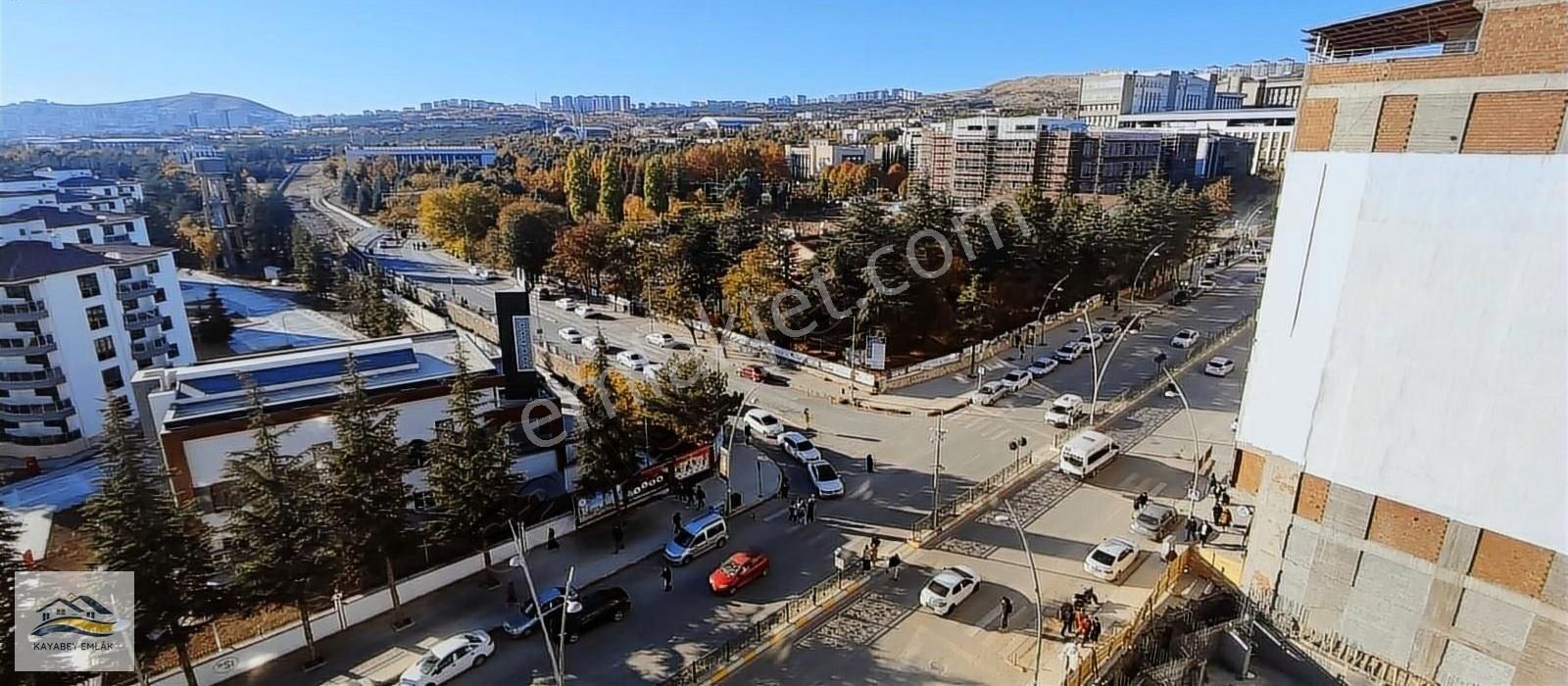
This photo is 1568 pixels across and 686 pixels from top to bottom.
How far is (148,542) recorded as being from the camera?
1242 centimetres

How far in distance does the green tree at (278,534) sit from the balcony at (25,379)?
2107cm

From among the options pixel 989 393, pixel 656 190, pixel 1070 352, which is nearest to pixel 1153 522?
pixel 989 393

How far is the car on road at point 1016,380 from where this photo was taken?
92.9 feet

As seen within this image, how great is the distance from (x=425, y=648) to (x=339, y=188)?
117m

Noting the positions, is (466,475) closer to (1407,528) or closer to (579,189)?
(1407,528)

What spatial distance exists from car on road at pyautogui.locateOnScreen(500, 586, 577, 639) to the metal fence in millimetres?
2899

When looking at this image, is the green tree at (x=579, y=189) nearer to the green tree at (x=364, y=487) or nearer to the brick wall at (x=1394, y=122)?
the green tree at (x=364, y=487)

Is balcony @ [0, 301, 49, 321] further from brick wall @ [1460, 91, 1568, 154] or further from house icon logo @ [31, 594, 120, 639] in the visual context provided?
brick wall @ [1460, 91, 1568, 154]

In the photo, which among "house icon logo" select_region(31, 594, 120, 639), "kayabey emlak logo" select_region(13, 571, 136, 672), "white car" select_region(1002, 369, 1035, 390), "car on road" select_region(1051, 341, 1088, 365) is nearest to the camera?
"kayabey emlak logo" select_region(13, 571, 136, 672)

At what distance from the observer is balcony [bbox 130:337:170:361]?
30.9 m

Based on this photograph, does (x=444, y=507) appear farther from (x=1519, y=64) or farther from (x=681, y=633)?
(x=1519, y=64)

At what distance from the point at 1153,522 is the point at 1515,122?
10.9 meters

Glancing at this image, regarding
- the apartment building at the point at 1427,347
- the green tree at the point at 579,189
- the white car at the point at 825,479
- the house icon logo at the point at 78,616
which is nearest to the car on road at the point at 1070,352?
the white car at the point at 825,479

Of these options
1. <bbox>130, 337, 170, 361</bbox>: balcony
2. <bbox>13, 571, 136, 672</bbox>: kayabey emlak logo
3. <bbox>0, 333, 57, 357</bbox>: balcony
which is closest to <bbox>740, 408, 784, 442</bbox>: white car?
<bbox>13, 571, 136, 672</bbox>: kayabey emlak logo
